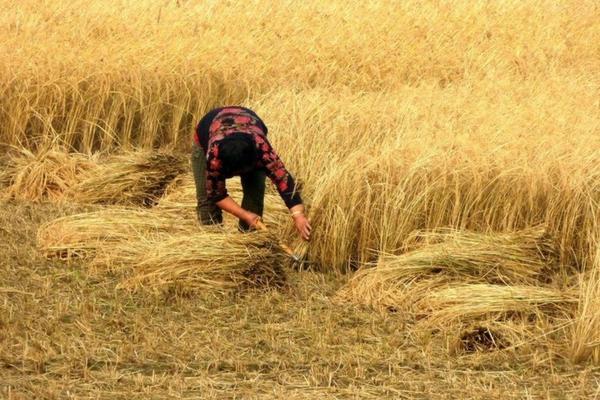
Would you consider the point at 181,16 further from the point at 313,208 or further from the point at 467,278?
the point at 467,278

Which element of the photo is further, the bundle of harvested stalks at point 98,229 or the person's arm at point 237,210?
the bundle of harvested stalks at point 98,229

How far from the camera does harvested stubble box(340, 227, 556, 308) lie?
4969 mm

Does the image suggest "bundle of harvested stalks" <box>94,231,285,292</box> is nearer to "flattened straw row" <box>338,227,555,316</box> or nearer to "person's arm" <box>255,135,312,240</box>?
"person's arm" <box>255,135,312,240</box>

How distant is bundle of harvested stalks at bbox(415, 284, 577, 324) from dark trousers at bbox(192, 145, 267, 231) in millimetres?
1082

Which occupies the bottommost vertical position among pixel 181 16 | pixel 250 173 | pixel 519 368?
pixel 519 368

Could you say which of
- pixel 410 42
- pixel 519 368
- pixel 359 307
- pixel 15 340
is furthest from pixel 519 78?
pixel 15 340

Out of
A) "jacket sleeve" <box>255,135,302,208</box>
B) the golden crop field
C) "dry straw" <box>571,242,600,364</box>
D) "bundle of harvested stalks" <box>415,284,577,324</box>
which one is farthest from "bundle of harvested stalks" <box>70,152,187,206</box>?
"dry straw" <box>571,242,600,364</box>

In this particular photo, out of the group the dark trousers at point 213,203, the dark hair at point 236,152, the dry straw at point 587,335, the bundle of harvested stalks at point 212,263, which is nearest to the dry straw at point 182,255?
the bundle of harvested stalks at point 212,263

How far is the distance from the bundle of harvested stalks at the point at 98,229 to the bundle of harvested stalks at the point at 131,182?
75cm

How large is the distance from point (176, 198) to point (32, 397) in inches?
109

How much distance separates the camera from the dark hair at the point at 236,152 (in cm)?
492

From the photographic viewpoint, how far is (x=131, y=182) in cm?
677

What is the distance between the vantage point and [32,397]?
3.75 m

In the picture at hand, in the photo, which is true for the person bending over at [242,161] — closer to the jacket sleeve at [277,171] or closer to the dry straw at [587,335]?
the jacket sleeve at [277,171]
